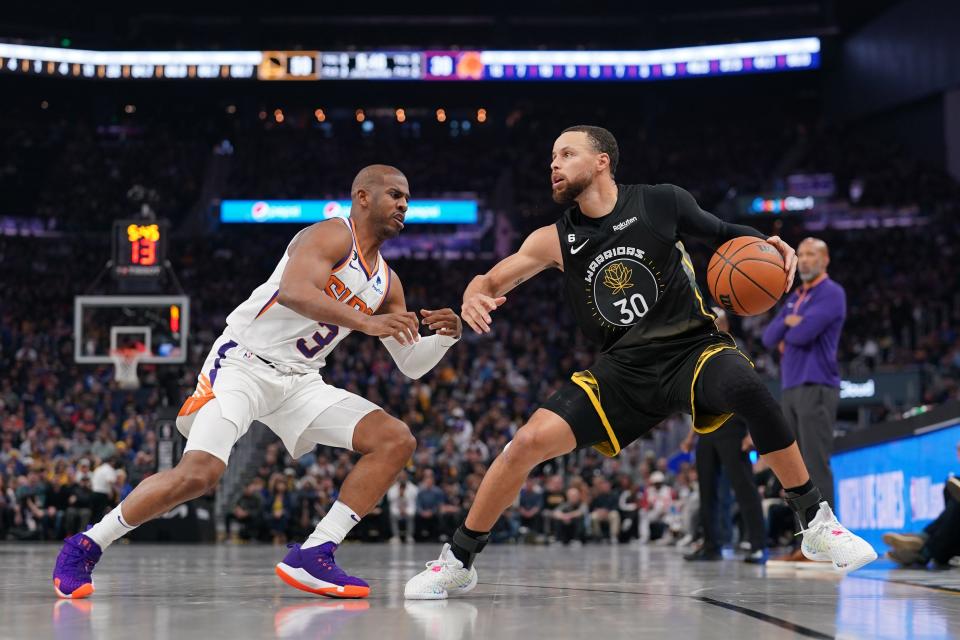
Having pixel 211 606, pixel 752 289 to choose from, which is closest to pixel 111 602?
pixel 211 606

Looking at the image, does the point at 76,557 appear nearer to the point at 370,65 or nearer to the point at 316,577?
the point at 316,577

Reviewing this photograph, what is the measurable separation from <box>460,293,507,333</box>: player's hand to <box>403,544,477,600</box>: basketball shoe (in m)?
0.96

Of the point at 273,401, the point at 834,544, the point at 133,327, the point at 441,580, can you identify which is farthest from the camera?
the point at 133,327

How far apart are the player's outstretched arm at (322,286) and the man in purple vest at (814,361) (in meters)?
Answer: 3.72

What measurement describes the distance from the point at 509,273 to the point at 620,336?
569mm

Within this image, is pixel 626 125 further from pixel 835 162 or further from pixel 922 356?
pixel 922 356

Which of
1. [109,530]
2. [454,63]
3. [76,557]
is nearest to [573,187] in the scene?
[109,530]

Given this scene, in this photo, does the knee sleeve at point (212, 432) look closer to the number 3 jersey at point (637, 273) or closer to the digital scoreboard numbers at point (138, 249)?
the number 3 jersey at point (637, 273)

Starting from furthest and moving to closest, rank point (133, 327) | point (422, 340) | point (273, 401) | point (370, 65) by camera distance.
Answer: point (370, 65)
point (133, 327)
point (422, 340)
point (273, 401)

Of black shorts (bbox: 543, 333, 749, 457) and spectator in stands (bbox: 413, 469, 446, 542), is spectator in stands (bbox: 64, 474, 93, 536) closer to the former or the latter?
spectator in stands (bbox: 413, 469, 446, 542)

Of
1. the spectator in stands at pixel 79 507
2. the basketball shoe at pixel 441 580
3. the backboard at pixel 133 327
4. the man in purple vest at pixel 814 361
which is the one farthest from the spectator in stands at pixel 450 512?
the basketball shoe at pixel 441 580

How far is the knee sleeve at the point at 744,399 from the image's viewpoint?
4453mm

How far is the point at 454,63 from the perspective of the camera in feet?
111

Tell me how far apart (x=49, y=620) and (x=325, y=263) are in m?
1.99
